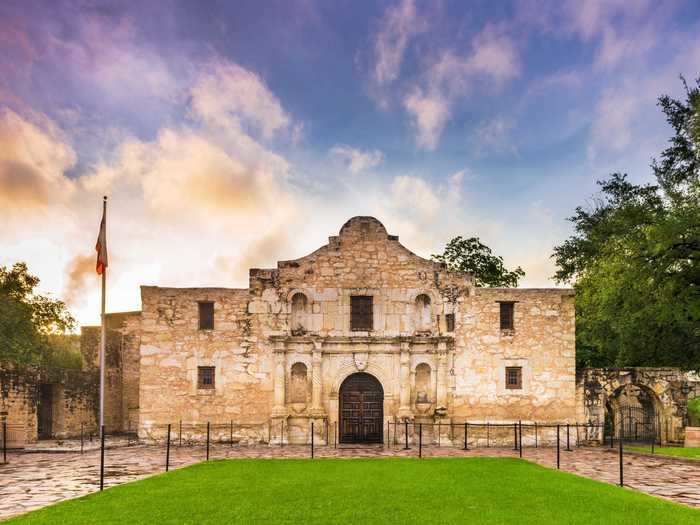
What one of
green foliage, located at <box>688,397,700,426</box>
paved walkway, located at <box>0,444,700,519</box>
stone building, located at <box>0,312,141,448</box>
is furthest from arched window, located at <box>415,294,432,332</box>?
stone building, located at <box>0,312,141,448</box>

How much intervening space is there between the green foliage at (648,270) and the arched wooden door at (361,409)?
32.2 ft

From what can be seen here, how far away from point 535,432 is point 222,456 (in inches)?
461

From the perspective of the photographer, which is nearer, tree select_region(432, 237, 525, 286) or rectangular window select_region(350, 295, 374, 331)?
rectangular window select_region(350, 295, 374, 331)

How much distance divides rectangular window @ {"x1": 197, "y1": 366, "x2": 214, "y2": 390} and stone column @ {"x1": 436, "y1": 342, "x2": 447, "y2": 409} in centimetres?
872

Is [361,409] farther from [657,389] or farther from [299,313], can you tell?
[657,389]

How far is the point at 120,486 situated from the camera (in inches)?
544

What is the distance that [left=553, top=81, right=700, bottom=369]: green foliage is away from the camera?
71.2 feet

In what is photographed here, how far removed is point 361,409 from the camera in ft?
81.3

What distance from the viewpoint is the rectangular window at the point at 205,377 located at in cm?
2489

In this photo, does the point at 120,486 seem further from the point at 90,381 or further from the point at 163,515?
the point at 90,381

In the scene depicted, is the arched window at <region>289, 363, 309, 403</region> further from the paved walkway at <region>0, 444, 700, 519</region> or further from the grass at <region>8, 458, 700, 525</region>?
the grass at <region>8, 458, 700, 525</region>

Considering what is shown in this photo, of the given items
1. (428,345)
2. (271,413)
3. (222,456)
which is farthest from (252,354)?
(428,345)

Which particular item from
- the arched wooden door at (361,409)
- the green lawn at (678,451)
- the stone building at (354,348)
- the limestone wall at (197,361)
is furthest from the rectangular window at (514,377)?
the limestone wall at (197,361)

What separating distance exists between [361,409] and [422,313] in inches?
173
